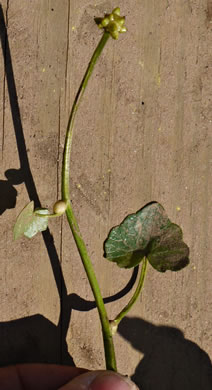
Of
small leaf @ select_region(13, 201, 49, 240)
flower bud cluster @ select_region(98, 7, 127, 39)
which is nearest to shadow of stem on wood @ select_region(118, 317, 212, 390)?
small leaf @ select_region(13, 201, 49, 240)

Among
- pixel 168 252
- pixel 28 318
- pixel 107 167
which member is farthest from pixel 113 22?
pixel 28 318

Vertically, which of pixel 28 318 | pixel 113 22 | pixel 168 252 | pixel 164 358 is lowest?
pixel 164 358

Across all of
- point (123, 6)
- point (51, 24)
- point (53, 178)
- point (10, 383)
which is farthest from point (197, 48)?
point (10, 383)

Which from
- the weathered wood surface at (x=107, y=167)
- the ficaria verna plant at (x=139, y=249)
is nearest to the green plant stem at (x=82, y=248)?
the ficaria verna plant at (x=139, y=249)

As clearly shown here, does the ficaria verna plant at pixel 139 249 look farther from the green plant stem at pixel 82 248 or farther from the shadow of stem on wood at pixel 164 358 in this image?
the shadow of stem on wood at pixel 164 358

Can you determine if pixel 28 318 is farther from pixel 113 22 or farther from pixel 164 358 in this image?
pixel 113 22

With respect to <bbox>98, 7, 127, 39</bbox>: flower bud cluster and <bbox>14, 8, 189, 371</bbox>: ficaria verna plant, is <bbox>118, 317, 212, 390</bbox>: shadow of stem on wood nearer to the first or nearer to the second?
<bbox>14, 8, 189, 371</bbox>: ficaria verna plant
